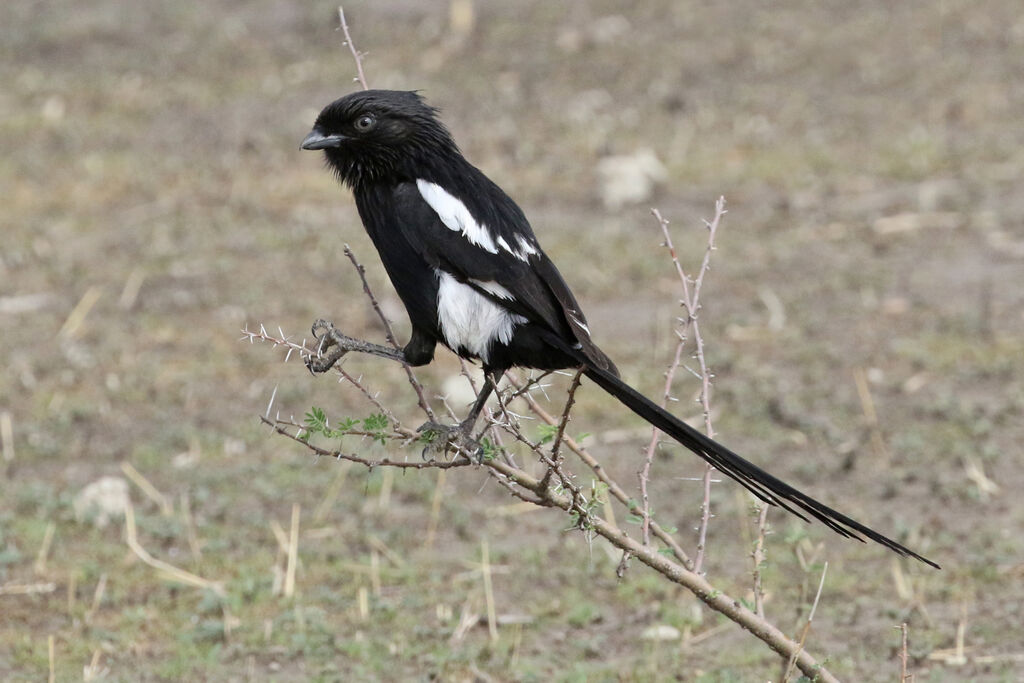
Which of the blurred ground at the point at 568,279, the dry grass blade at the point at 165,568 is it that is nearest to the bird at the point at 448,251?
the blurred ground at the point at 568,279

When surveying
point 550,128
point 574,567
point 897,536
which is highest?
point 550,128

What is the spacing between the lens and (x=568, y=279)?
758cm

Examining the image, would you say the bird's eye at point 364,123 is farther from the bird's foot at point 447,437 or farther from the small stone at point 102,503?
the small stone at point 102,503

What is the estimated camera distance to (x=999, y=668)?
4270 millimetres

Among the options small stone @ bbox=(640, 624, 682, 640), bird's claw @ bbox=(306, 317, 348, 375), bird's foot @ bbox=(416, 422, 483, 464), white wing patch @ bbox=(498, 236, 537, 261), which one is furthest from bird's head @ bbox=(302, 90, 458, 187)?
small stone @ bbox=(640, 624, 682, 640)

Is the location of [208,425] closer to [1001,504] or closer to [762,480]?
[1001,504]

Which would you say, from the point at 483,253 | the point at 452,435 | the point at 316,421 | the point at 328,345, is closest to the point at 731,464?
the point at 452,435

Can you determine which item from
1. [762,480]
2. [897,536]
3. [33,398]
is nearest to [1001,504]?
[897,536]

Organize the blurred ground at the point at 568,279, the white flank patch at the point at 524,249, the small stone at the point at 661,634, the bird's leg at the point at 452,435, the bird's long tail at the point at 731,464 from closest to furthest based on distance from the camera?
1. the bird's long tail at the point at 731,464
2. the bird's leg at the point at 452,435
3. the white flank patch at the point at 524,249
4. the small stone at the point at 661,634
5. the blurred ground at the point at 568,279

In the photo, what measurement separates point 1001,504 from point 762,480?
2.67m

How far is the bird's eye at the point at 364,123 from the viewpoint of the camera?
3.58 m

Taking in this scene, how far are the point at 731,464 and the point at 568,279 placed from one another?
178 inches

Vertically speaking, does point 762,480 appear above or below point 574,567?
below

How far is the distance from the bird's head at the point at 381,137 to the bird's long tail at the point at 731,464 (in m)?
0.69
